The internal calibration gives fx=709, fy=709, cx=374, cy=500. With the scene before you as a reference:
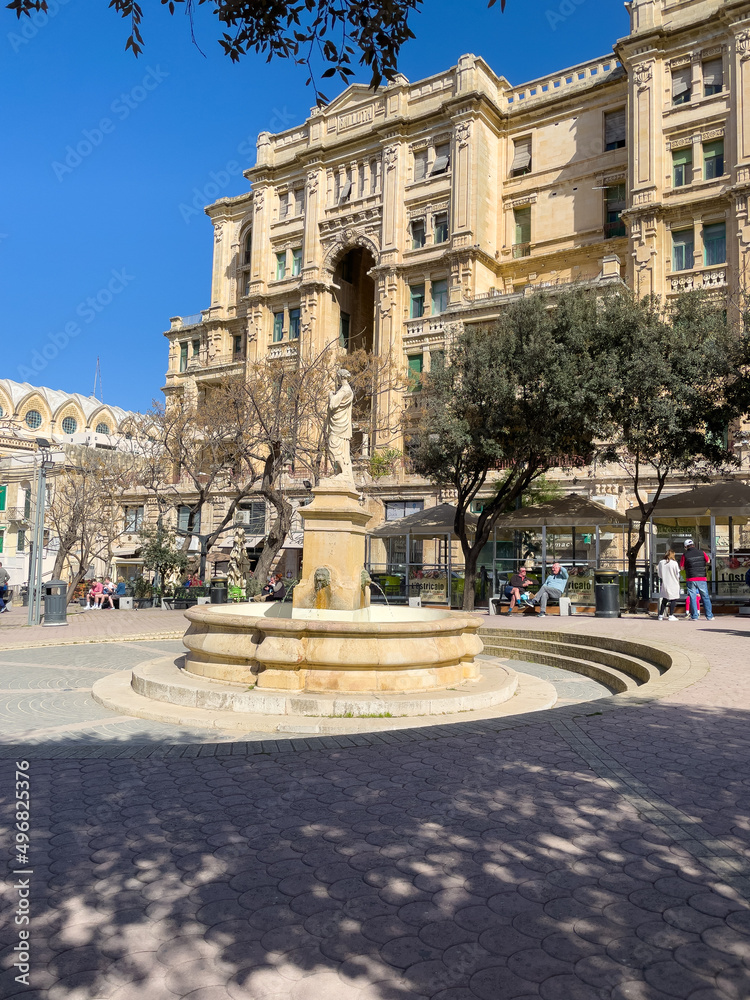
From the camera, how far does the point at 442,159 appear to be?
131 feet

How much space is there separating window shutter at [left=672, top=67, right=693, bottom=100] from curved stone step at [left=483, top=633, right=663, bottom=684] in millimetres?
31511

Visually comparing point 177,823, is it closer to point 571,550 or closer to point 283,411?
point 283,411

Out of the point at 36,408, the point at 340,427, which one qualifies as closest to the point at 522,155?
the point at 340,427

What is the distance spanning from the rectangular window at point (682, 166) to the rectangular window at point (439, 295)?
12141 mm

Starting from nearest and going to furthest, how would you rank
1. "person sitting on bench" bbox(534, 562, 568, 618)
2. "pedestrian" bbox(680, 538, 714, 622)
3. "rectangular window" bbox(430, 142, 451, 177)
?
"pedestrian" bbox(680, 538, 714, 622)
"person sitting on bench" bbox(534, 562, 568, 618)
"rectangular window" bbox(430, 142, 451, 177)

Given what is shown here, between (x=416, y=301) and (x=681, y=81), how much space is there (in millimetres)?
16335

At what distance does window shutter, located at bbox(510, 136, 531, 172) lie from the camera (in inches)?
1581

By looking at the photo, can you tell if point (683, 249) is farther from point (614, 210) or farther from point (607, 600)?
point (607, 600)

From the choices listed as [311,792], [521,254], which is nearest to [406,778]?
[311,792]

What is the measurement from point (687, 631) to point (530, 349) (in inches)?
414

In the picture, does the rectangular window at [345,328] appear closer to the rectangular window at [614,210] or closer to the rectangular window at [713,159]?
the rectangular window at [614,210]

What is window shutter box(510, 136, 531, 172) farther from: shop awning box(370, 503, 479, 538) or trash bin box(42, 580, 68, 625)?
trash bin box(42, 580, 68, 625)

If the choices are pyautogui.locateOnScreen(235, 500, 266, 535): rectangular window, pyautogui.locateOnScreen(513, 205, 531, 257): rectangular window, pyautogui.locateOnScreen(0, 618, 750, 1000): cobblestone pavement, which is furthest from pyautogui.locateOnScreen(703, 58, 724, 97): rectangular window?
pyautogui.locateOnScreen(0, 618, 750, 1000): cobblestone pavement

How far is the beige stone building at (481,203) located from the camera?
3195 cm
